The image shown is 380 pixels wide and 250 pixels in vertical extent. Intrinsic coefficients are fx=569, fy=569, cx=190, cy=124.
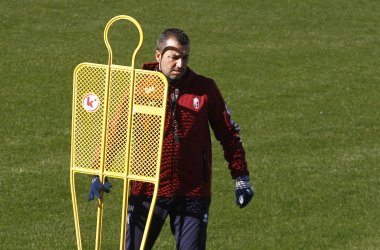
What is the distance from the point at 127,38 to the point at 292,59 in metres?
5.36

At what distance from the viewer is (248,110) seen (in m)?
13.5

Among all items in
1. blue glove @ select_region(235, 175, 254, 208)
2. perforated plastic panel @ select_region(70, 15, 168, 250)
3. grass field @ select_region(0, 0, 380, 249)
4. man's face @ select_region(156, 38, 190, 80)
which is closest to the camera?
perforated plastic panel @ select_region(70, 15, 168, 250)

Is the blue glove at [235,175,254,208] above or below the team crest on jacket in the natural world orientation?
below

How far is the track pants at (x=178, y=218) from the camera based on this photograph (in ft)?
14.5

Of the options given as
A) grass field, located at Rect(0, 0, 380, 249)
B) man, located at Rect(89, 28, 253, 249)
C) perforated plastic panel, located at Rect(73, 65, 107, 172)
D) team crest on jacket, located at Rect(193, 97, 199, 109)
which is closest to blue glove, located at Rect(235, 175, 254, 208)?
man, located at Rect(89, 28, 253, 249)

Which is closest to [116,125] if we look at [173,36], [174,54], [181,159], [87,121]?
[87,121]

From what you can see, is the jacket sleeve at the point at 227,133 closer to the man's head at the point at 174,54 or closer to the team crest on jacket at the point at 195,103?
the team crest on jacket at the point at 195,103

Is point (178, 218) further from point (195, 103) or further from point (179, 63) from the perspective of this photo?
point (179, 63)

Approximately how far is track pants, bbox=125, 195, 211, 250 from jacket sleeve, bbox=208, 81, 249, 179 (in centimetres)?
41

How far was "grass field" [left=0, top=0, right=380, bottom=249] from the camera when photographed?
25.8 feet

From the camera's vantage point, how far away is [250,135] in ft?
39.5

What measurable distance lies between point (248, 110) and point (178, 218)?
9172mm

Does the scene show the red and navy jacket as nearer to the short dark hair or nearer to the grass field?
the short dark hair

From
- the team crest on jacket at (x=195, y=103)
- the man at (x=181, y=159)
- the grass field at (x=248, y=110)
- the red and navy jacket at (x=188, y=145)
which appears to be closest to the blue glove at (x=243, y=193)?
the man at (x=181, y=159)
